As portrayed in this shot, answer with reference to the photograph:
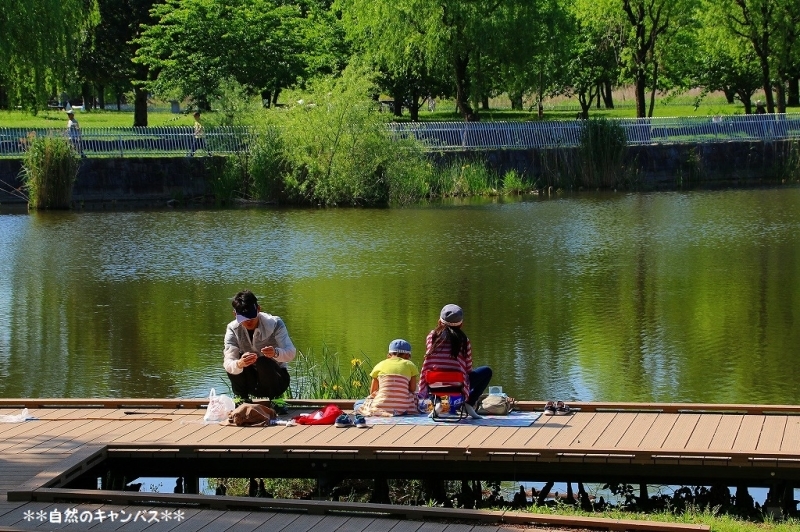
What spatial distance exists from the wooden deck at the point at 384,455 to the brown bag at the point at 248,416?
115 mm

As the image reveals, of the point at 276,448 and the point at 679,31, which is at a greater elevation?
the point at 679,31

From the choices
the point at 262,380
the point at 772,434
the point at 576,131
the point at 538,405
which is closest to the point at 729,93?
the point at 576,131

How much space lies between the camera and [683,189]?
38906 mm

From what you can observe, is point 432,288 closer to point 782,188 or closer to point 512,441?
point 512,441

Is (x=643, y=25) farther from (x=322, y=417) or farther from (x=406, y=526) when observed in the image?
(x=406, y=526)

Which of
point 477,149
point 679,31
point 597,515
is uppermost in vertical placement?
point 679,31

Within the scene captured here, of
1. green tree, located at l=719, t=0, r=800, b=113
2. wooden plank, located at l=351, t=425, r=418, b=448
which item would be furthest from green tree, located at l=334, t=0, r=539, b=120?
wooden plank, located at l=351, t=425, r=418, b=448

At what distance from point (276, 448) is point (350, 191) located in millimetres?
25311

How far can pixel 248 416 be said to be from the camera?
1020 centimetres

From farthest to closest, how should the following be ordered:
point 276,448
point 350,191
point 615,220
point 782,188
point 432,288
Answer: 1. point 782,188
2. point 350,191
3. point 615,220
4. point 432,288
5. point 276,448

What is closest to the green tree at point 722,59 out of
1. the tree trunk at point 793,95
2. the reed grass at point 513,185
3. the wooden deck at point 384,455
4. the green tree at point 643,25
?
the green tree at point 643,25

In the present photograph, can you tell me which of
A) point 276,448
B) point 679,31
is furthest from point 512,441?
point 679,31

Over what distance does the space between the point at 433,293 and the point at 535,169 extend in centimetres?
2004

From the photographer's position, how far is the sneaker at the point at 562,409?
33.9 ft
